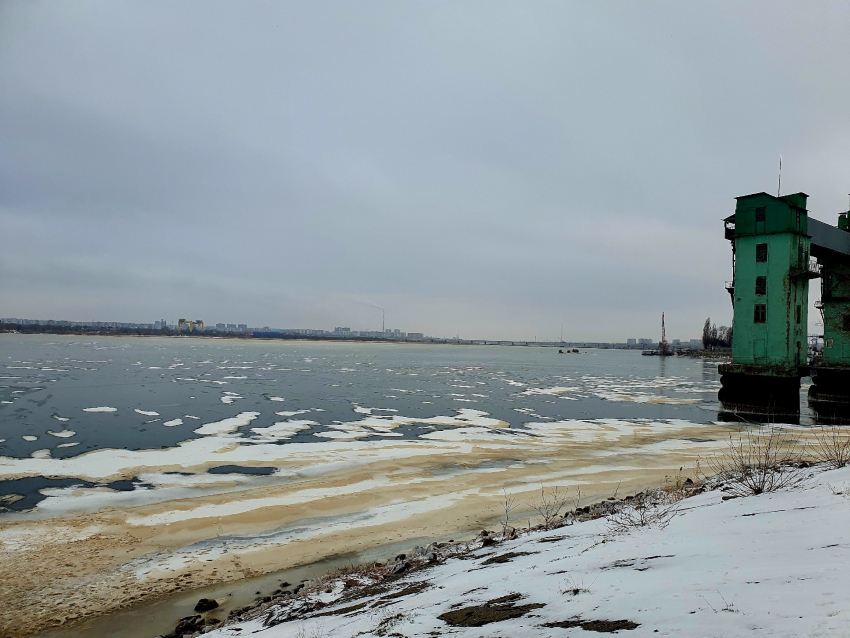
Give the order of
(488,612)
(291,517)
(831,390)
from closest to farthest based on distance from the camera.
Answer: (488,612)
(291,517)
(831,390)

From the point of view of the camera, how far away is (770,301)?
28672mm

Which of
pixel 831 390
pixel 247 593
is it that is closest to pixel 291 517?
pixel 247 593

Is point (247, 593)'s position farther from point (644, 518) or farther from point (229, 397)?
point (229, 397)

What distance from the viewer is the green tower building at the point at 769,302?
2798 cm

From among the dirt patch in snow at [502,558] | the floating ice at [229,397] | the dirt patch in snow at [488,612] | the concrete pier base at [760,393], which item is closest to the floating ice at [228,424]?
the floating ice at [229,397]

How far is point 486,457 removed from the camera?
16172 millimetres

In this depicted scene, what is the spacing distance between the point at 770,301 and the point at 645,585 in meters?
30.8

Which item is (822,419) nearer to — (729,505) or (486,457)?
(486,457)

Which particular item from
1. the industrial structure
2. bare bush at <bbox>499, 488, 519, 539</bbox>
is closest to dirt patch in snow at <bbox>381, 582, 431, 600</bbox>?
bare bush at <bbox>499, 488, 519, 539</bbox>

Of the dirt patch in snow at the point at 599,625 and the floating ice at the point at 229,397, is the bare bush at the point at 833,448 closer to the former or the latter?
the dirt patch in snow at the point at 599,625

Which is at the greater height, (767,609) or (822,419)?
(767,609)

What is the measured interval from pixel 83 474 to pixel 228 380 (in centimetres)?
2632

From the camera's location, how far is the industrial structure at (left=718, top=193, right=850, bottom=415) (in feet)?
91.8

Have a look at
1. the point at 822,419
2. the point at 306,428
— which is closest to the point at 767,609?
the point at 306,428
